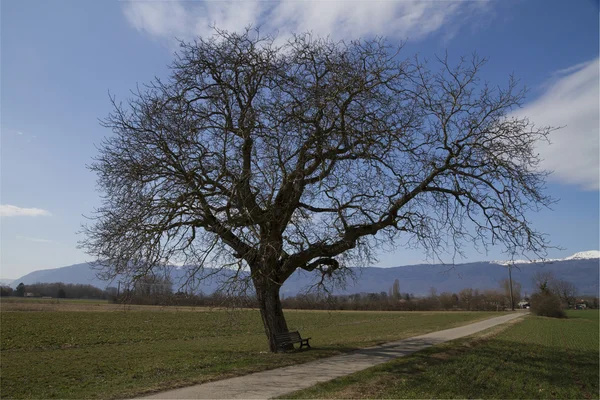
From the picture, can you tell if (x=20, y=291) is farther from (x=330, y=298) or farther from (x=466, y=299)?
(x=330, y=298)

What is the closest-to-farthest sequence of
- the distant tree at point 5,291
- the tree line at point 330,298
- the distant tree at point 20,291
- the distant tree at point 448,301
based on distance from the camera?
1. the tree line at point 330,298
2. the distant tree at point 448,301
3. the distant tree at point 5,291
4. the distant tree at point 20,291

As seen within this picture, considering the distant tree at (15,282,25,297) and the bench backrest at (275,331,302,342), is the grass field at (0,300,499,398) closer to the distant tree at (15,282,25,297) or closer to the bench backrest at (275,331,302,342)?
the bench backrest at (275,331,302,342)

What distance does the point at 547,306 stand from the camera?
66.2m

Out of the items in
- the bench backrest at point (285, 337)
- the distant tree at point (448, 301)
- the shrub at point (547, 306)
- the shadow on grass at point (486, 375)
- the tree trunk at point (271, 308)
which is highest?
the tree trunk at point (271, 308)

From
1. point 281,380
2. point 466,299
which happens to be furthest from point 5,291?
point 281,380

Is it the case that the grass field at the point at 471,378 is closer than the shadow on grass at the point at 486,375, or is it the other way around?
the grass field at the point at 471,378

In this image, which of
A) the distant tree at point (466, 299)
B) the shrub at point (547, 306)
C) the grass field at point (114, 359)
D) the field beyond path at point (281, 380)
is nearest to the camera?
the field beyond path at point (281, 380)

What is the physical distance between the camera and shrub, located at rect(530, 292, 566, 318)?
66250 millimetres

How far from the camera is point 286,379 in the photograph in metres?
11.8

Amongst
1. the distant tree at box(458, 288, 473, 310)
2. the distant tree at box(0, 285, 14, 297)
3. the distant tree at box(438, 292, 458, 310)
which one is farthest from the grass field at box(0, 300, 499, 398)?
the distant tree at box(0, 285, 14, 297)

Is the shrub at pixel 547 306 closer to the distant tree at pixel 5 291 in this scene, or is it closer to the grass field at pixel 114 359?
the grass field at pixel 114 359

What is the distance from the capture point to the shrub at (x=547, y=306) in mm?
66250

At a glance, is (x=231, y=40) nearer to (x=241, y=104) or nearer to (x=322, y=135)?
(x=241, y=104)

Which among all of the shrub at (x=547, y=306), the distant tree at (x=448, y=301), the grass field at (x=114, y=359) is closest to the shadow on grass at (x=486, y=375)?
the grass field at (x=114, y=359)
